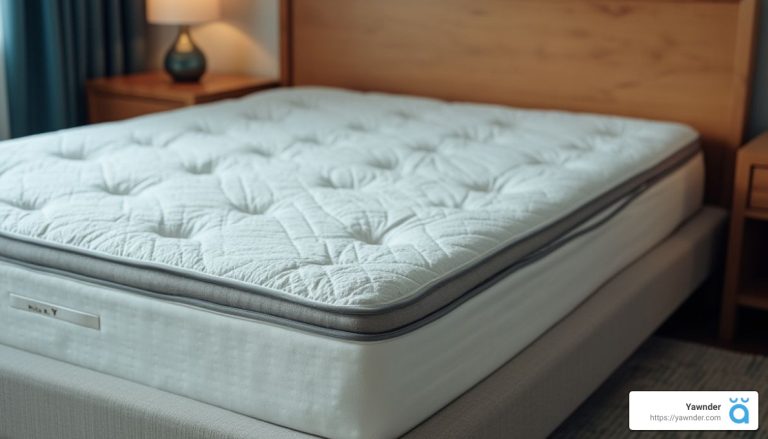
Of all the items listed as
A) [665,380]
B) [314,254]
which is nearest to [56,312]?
[314,254]

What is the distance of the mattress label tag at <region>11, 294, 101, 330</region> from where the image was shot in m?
1.61

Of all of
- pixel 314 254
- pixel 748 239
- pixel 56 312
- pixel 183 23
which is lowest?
pixel 748 239

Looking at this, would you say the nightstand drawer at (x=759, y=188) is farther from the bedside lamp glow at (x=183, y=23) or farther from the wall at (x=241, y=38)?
the bedside lamp glow at (x=183, y=23)

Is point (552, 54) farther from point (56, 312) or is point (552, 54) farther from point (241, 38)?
point (56, 312)

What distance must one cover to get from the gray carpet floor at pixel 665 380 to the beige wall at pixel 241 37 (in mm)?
1785

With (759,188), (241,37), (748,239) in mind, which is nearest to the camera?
(759,188)

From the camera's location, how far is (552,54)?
3.03 meters

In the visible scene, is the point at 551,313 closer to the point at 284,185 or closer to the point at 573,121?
the point at 284,185

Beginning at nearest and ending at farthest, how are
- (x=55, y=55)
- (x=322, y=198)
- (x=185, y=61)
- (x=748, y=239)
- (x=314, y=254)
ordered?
(x=314, y=254) → (x=322, y=198) → (x=748, y=239) → (x=55, y=55) → (x=185, y=61)

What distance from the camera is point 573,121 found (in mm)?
2740

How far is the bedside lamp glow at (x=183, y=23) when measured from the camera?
11.1ft

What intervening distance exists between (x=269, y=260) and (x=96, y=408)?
0.36 m

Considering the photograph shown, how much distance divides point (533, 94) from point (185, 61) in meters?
1.23

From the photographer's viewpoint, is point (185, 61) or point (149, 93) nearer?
point (149, 93)
